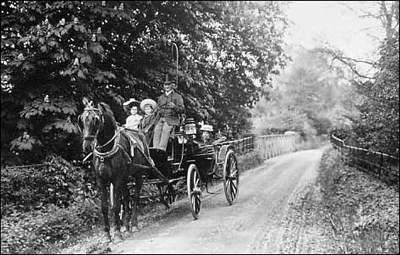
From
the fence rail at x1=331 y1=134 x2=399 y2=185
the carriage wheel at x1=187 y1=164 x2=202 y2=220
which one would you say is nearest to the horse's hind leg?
the carriage wheel at x1=187 y1=164 x2=202 y2=220

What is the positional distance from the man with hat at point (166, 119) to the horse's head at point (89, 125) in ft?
6.48

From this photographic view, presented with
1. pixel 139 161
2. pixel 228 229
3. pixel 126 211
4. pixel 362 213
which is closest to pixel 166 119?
pixel 139 161

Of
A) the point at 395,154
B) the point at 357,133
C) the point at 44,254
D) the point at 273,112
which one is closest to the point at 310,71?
the point at 273,112

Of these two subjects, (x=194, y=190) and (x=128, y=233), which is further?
(x=194, y=190)

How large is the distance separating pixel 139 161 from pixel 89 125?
1660mm

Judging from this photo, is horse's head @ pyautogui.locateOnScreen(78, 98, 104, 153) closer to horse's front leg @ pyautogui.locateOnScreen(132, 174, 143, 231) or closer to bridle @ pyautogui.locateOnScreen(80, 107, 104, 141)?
bridle @ pyautogui.locateOnScreen(80, 107, 104, 141)

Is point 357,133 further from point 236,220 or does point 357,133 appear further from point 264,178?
point 236,220

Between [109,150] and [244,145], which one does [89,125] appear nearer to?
[109,150]

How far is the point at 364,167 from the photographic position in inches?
598

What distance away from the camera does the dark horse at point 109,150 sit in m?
7.24

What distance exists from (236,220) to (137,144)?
248 cm

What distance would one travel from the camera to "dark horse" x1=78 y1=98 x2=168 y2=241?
7238 mm

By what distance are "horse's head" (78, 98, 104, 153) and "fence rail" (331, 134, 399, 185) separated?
752 cm

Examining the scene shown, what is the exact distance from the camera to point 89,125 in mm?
7152
